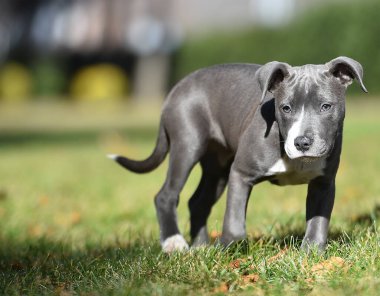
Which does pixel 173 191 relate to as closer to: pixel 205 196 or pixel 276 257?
pixel 205 196

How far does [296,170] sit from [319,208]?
31cm

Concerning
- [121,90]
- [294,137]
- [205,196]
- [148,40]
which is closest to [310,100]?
[294,137]

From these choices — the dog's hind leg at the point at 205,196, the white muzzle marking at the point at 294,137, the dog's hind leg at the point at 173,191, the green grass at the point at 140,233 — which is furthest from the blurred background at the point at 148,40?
the white muzzle marking at the point at 294,137

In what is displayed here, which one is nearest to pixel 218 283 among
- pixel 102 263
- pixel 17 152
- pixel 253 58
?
pixel 102 263

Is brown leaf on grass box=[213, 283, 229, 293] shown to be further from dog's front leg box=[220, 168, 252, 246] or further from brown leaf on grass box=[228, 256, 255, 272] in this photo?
dog's front leg box=[220, 168, 252, 246]

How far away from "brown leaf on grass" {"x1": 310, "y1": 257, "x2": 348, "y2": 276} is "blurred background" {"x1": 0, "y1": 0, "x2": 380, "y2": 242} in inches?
55.1

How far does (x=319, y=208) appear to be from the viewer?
16.2 ft

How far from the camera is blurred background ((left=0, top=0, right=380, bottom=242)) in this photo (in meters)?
7.73

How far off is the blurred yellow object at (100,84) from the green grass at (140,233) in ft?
52.3

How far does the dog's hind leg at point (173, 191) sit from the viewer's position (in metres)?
5.50

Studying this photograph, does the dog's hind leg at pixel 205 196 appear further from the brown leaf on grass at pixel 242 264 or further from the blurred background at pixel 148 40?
the blurred background at pixel 148 40

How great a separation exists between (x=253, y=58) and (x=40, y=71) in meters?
10.3

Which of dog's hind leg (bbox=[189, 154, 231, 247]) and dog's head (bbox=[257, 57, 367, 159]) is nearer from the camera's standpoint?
dog's head (bbox=[257, 57, 367, 159])

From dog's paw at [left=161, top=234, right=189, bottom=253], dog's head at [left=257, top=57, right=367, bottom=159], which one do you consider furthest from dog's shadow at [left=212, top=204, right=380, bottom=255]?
dog's head at [left=257, top=57, right=367, bottom=159]
